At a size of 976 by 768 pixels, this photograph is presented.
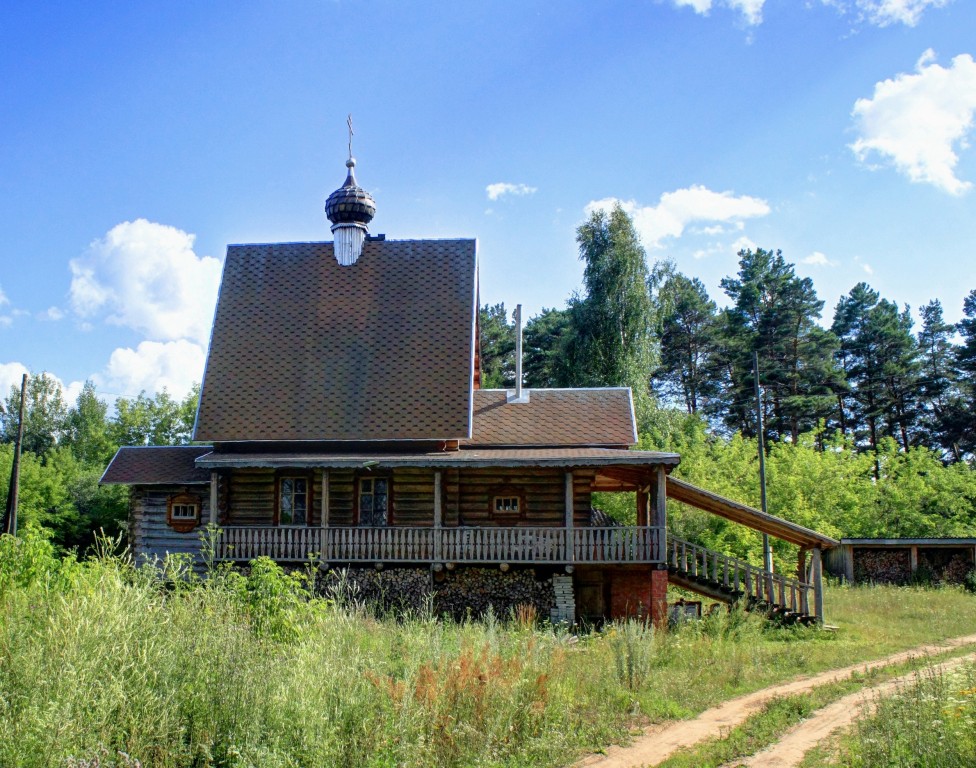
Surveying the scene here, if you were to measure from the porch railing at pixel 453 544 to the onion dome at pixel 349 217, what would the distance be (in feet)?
27.5

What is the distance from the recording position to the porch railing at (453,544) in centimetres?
1884

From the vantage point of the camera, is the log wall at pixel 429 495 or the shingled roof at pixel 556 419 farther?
the shingled roof at pixel 556 419

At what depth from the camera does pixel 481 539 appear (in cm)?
1914

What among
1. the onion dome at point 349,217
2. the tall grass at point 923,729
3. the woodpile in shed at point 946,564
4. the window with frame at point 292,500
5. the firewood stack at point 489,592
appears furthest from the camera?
the woodpile in shed at point 946,564

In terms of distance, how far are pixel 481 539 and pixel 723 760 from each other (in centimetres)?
1010

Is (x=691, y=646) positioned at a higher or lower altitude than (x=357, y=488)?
lower

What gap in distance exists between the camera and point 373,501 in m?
20.8

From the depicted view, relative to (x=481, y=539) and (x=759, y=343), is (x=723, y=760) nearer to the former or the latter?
(x=481, y=539)

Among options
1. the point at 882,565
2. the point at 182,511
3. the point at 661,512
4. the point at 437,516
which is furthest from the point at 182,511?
the point at 882,565

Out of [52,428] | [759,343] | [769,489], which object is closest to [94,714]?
[769,489]

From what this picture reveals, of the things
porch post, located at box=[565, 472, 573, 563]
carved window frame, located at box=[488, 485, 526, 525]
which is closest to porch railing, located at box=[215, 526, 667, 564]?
porch post, located at box=[565, 472, 573, 563]

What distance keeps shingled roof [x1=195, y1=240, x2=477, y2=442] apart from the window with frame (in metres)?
1.09

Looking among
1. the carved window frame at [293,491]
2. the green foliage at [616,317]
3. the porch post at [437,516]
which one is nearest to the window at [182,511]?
the carved window frame at [293,491]

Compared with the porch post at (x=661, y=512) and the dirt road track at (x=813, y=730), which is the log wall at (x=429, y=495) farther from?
the dirt road track at (x=813, y=730)
